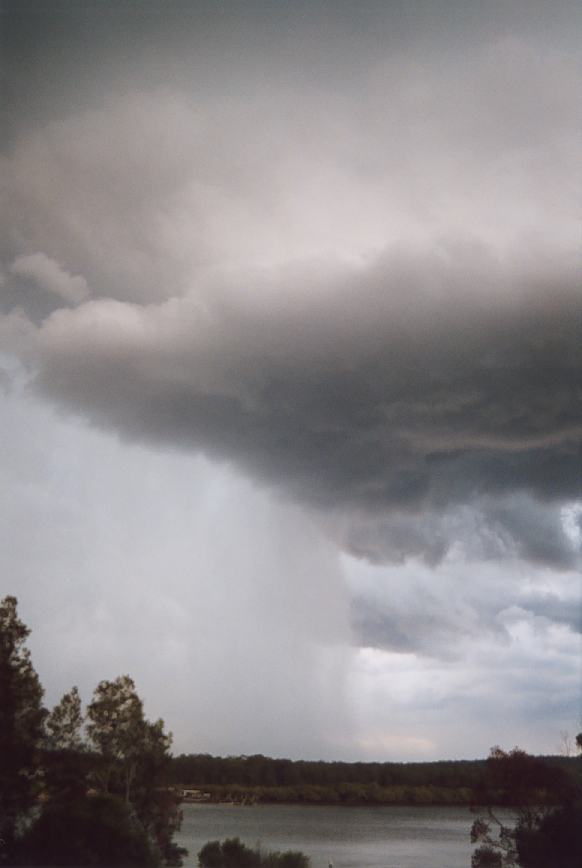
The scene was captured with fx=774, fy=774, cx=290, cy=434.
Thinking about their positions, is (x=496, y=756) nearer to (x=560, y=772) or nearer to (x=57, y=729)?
(x=560, y=772)

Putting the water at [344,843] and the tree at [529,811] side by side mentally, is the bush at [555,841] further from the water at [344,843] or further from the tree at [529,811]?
the water at [344,843]

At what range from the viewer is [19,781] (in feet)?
23.9

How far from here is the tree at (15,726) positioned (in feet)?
23.5

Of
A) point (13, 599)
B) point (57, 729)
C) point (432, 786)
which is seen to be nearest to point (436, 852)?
point (432, 786)

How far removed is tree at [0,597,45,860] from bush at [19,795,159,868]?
23 centimetres

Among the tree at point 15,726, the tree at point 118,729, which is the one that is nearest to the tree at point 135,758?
the tree at point 118,729

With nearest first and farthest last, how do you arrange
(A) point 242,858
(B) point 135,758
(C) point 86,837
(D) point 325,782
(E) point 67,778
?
(C) point 86,837 → (E) point 67,778 → (A) point 242,858 → (B) point 135,758 → (D) point 325,782

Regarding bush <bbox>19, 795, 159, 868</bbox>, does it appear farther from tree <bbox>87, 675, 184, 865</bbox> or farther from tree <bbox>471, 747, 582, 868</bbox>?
tree <bbox>471, 747, 582, 868</bbox>

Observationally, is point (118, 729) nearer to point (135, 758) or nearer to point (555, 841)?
point (135, 758)

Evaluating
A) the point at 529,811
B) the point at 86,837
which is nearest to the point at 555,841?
the point at 529,811

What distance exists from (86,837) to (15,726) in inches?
53.0

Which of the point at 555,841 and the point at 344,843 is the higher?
the point at 555,841

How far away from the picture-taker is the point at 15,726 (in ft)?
25.3

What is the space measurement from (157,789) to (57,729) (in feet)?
9.78
